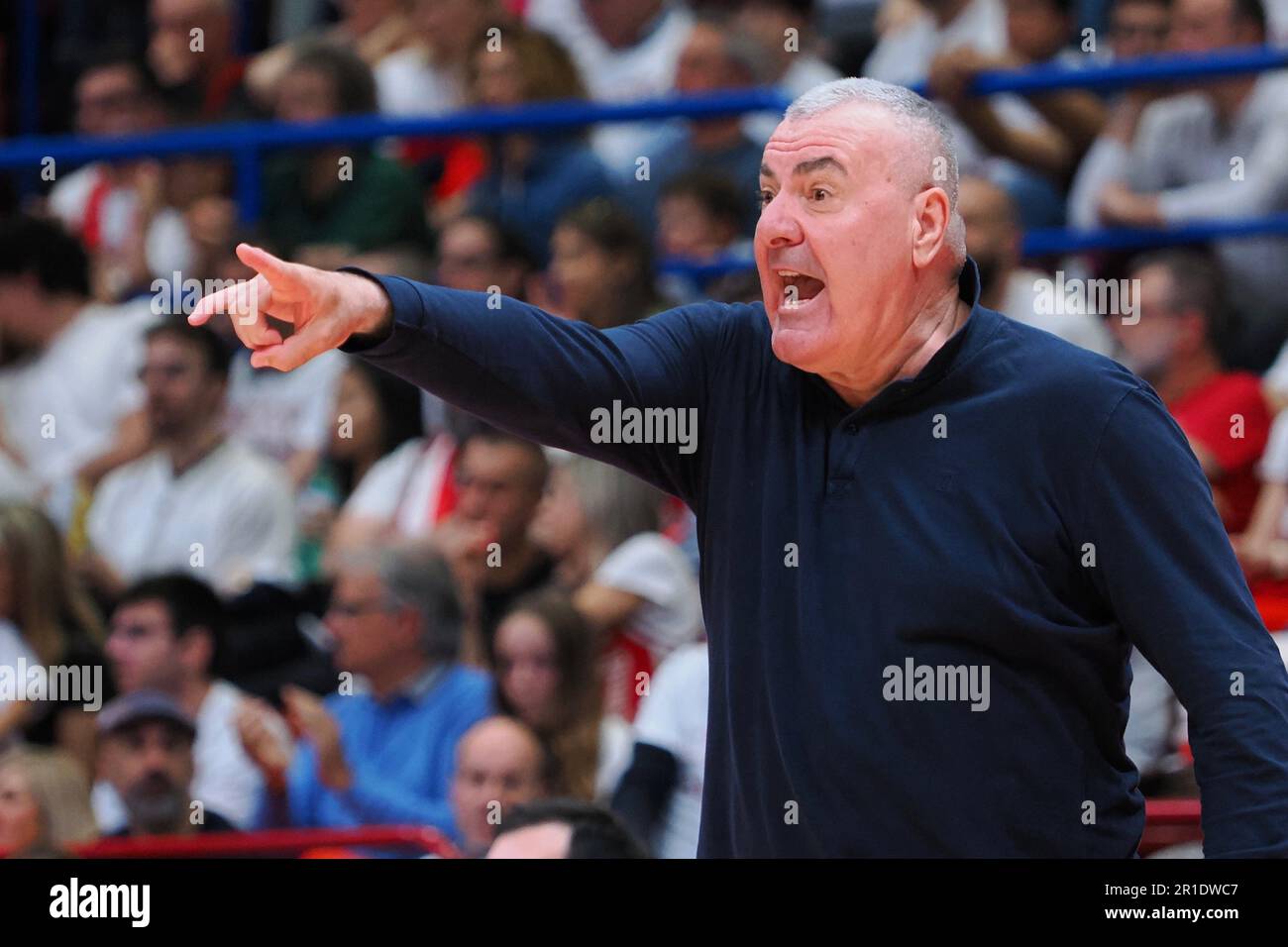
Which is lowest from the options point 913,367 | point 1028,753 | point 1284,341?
point 1028,753

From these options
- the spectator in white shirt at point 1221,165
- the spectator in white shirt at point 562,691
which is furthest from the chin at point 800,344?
the spectator in white shirt at point 1221,165

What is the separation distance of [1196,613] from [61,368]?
4.28 metres

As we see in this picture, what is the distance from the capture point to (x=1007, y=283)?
4.46m

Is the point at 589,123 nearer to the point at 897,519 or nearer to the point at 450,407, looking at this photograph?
the point at 450,407

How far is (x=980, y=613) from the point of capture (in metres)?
2.06

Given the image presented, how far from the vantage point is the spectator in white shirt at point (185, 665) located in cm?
449

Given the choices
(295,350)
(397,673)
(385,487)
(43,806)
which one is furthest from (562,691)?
(295,350)

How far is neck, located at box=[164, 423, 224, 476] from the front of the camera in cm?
518

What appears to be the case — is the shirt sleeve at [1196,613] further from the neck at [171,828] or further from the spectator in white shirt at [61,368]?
the spectator in white shirt at [61,368]

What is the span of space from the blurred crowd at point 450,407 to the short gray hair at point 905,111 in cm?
174

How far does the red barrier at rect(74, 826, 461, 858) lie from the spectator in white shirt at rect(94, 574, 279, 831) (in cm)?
45
